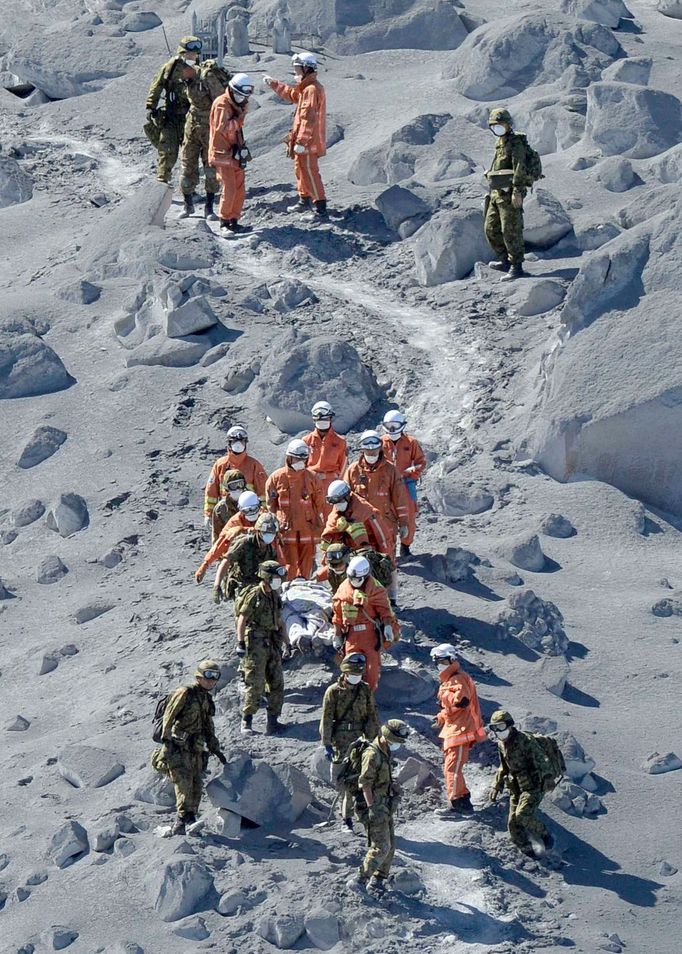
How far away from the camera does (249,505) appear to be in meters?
16.4

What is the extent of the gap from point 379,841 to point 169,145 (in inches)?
539

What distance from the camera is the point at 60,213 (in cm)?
2691

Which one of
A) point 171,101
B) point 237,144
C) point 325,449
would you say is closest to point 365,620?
point 325,449

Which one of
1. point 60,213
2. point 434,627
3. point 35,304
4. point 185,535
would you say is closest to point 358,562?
point 434,627

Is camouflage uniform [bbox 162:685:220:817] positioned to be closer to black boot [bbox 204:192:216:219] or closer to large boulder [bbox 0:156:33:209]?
black boot [bbox 204:192:216:219]

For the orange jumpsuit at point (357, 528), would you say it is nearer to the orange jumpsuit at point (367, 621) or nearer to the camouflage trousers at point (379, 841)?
the orange jumpsuit at point (367, 621)

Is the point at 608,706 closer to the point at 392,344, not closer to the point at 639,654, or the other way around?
the point at 639,654

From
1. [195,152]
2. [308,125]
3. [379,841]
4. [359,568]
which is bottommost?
[379,841]

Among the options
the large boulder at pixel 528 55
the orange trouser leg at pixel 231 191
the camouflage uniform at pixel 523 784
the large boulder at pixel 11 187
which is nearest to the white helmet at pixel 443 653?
the camouflage uniform at pixel 523 784

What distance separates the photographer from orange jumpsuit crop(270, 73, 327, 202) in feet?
77.0

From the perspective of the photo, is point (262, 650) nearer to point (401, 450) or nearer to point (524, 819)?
point (524, 819)

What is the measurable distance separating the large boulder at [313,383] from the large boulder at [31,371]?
2.81m

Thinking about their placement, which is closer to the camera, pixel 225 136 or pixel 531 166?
pixel 531 166

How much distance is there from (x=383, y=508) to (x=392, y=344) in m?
5.11
